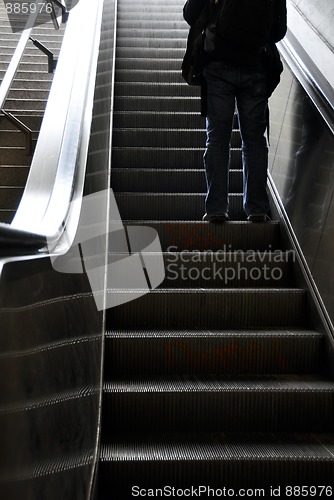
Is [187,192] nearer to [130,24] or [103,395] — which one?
[103,395]

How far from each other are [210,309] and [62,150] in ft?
4.37

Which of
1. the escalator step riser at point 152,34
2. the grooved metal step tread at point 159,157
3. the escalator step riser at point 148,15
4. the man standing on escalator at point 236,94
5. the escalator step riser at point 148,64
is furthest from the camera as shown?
the escalator step riser at point 148,15

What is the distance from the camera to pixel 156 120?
15.9 ft

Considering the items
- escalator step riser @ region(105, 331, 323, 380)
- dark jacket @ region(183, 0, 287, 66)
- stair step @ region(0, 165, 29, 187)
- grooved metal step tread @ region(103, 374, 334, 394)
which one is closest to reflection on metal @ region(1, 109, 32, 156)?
stair step @ region(0, 165, 29, 187)

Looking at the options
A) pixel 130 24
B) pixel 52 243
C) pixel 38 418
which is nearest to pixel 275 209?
pixel 52 243

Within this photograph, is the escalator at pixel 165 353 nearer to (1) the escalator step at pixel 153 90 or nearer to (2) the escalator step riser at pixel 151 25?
(1) the escalator step at pixel 153 90

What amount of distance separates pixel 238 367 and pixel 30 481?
1.91 meters

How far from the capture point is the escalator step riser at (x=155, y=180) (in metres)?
4.23

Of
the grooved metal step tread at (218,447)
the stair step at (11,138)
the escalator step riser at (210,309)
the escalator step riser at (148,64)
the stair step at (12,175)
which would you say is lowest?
the grooved metal step tread at (218,447)

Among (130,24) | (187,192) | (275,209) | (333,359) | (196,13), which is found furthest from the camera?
(130,24)

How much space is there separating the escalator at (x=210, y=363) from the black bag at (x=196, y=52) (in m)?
0.63

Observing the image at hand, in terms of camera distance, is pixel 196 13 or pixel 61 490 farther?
pixel 196 13

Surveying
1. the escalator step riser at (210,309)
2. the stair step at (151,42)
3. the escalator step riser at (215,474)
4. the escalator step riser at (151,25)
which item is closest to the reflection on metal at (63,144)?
the escalator step riser at (210,309)

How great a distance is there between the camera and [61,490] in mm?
1461
